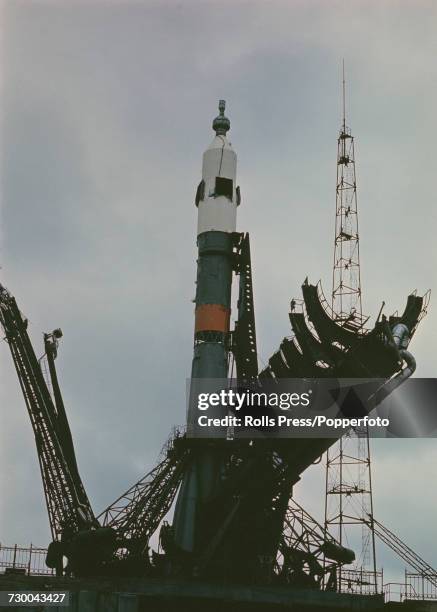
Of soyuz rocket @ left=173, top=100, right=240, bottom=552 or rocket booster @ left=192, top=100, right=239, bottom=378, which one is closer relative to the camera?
soyuz rocket @ left=173, top=100, right=240, bottom=552

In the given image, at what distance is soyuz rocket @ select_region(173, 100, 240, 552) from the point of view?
64625 millimetres

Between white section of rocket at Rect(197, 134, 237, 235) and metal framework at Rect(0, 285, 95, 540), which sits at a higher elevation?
white section of rocket at Rect(197, 134, 237, 235)

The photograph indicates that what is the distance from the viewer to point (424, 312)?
180ft

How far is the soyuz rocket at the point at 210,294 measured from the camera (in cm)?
6462

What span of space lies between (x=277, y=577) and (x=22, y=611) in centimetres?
1800

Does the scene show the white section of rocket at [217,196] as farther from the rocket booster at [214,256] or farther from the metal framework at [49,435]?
the metal framework at [49,435]

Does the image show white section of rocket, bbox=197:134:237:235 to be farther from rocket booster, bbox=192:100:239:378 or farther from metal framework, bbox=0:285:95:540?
metal framework, bbox=0:285:95:540

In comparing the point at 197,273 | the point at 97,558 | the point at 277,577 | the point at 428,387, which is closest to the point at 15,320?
the point at 197,273

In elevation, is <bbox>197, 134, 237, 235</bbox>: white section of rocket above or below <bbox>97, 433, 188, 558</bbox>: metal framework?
above

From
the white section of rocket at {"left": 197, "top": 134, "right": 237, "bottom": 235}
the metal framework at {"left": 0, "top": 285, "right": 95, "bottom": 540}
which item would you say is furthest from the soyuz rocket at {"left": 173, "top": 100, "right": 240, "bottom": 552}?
the metal framework at {"left": 0, "top": 285, "right": 95, "bottom": 540}

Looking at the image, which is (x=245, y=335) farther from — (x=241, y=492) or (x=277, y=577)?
(x=277, y=577)

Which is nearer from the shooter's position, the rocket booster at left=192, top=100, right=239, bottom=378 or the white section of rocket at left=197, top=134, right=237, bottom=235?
the rocket booster at left=192, top=100, right=239, bottom=378

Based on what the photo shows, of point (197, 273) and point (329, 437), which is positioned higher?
point (197, 273)

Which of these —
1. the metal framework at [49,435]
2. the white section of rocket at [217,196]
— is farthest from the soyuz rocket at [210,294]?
the metal framework at [49,435]
